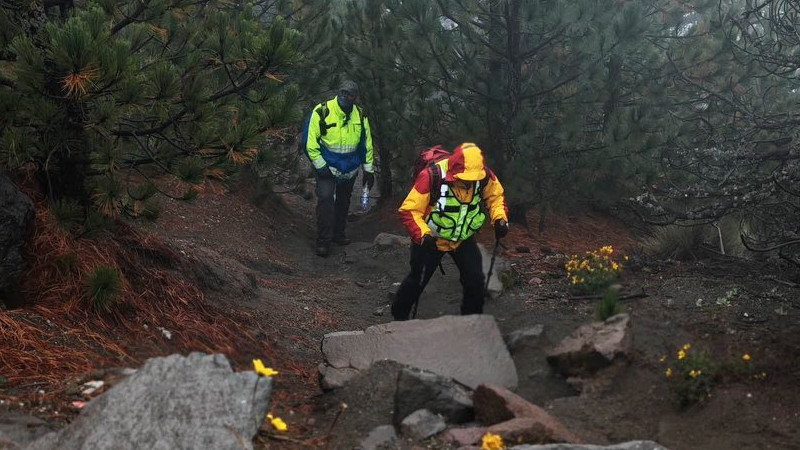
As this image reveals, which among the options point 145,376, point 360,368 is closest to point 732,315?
point 360,368

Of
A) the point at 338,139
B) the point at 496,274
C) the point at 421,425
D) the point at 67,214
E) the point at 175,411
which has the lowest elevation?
the point at 421,425

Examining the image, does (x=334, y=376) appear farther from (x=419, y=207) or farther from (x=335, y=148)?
(x=335, y=148)

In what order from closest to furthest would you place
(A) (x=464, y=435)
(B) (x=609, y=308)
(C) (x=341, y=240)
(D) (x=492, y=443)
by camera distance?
(D) (x=492, y=443) < (A) (x=464, y=435) < (B) (x=609, y=308) < (C) (x=341, y=240)

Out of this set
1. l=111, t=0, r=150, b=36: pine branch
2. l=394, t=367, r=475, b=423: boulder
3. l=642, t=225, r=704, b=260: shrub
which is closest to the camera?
l=394, t=367, r=475, b=423: boulder

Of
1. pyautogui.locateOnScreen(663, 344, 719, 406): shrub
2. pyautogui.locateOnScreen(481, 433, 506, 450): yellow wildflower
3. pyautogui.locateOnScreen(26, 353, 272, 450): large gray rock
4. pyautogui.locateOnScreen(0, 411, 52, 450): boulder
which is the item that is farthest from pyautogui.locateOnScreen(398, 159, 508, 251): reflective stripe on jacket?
pyautogui.locateOnScreen(0, 411, 52, 450): boulder

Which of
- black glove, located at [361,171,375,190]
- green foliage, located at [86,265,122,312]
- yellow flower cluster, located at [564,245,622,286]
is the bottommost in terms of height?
green foliage, located at [86,265,122,312]

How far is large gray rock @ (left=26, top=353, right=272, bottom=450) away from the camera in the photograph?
348cm

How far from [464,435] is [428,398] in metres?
0.39

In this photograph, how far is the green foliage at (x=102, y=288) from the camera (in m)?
5.16

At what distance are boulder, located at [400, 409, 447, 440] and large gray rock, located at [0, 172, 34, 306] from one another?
2684mm

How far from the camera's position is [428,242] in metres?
6.36

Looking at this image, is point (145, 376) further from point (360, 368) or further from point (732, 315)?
point (732, 315)

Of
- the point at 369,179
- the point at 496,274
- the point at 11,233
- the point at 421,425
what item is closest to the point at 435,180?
the point at 496,274

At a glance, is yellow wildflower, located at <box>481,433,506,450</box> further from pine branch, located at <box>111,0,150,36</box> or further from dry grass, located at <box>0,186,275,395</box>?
pine branch, located at <box>111,0,150,36</box>
